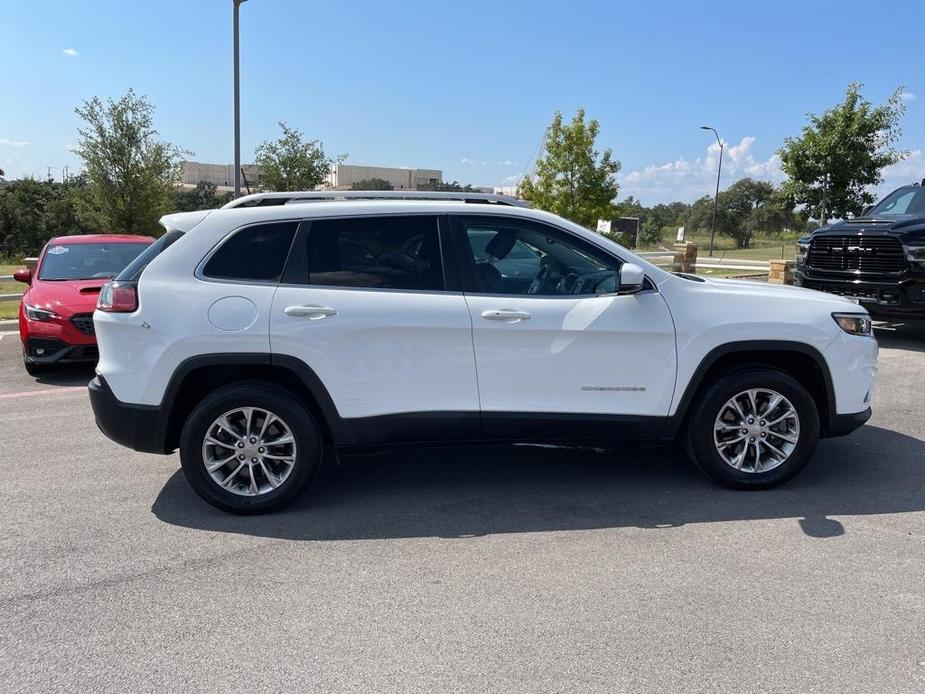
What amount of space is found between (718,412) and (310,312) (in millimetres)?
2532

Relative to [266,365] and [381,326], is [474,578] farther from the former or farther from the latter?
[266,365]

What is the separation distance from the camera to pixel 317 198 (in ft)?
15.8

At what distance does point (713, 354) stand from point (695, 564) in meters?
1.35

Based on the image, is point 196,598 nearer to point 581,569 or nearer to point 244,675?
point 244,675

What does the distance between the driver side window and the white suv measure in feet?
0.04

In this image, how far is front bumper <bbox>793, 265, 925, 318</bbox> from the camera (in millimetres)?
9258

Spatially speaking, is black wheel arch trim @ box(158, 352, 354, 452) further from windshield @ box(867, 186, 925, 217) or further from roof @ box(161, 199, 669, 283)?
windshield @ box(867, 186, 925, 217)

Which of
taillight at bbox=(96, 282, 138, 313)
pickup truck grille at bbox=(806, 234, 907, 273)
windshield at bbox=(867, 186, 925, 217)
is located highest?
windshield at bbox=(867, 186, 925, 217)

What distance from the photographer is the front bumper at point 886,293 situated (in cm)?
926

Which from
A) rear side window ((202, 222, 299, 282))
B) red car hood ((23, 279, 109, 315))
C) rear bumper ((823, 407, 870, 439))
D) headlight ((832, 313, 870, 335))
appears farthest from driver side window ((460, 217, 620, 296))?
red car hood ((23, 279, 109, 315))

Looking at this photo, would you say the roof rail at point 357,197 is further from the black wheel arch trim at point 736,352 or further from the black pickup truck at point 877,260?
the black pickup truck at point 877,260

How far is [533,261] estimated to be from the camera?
4703 millimetres

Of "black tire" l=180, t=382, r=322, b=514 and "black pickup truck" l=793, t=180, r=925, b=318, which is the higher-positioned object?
"black pickup truck" l=793, t=180, r=925, b=318

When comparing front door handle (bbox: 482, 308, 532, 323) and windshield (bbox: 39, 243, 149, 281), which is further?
windshield (bbox: 39, 243, 149, 281)
